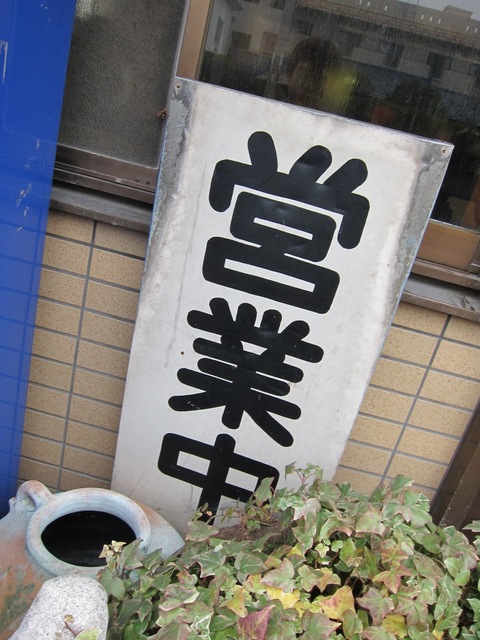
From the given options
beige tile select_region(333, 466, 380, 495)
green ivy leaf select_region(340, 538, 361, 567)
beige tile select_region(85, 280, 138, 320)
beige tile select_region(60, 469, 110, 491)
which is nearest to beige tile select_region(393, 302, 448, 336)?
beige tile select_region(333, 466, 380, 495)

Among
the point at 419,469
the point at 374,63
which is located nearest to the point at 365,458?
the point at 419,469

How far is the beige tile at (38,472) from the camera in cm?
321

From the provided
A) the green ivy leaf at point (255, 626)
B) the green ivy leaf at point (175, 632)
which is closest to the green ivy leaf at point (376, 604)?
the green ivy leaf at point (255, 626)

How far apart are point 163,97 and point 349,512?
202 centimetres

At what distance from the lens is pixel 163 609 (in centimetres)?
159

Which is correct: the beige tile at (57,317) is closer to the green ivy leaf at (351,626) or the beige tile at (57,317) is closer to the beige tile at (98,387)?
the beige tile at (98,387)

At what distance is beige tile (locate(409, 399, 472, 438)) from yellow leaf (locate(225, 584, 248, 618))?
1.51m

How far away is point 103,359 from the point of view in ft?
9.71

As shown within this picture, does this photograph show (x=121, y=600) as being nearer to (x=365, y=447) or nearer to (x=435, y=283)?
(x=365, y=447)

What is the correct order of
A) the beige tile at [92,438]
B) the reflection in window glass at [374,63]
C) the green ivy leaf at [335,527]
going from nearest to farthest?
1. the green ivy leaf at [335,527]
2. the reflection in window glass at [374,63]
3. the beige tile at [92,438]

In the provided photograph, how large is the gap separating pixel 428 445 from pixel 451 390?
325mm

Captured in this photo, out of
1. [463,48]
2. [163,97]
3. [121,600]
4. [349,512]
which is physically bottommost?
[121,600]

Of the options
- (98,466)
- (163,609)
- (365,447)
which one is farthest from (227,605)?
(98,466)

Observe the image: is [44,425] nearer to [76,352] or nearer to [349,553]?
[76,352]
